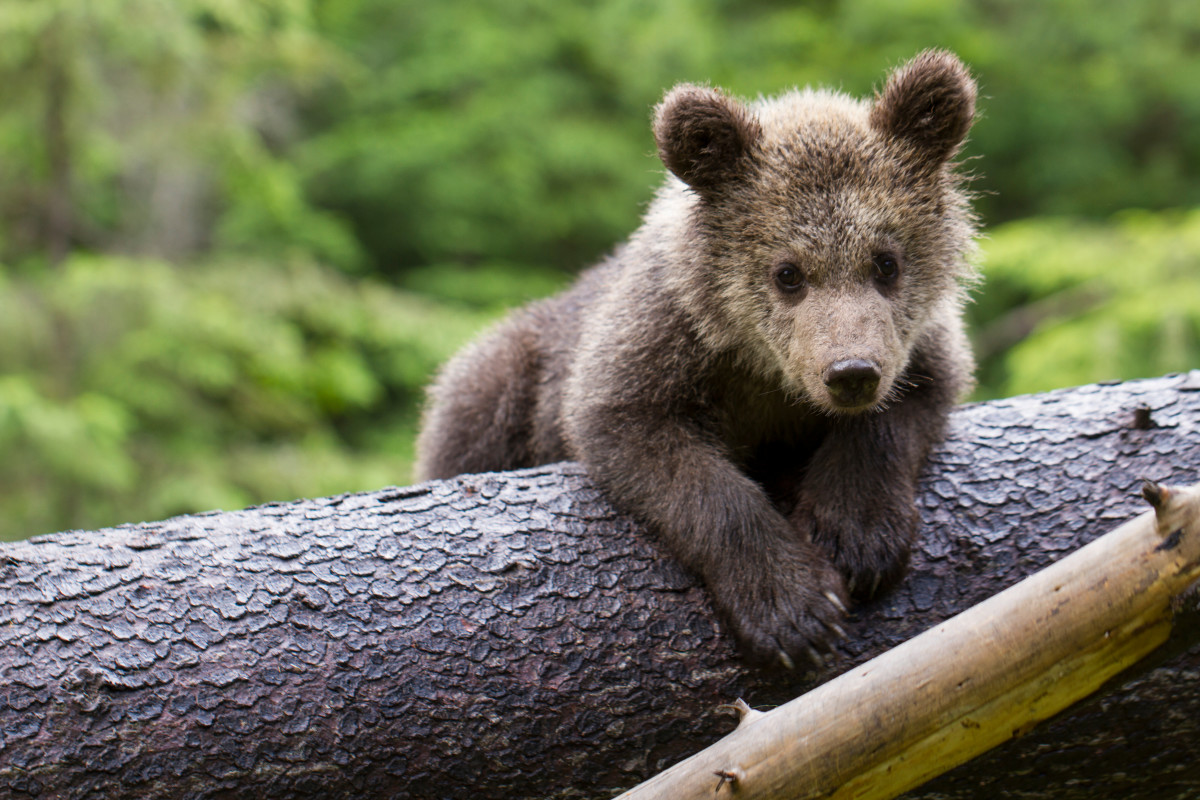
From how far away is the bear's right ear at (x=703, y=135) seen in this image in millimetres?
3432

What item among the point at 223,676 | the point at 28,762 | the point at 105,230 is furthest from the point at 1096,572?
the point at 105,230

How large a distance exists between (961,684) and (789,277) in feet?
4.89

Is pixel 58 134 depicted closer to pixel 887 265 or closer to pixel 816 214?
pixel 816 214

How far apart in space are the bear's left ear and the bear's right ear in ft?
1.54

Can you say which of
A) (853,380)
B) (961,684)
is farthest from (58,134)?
(961,684)

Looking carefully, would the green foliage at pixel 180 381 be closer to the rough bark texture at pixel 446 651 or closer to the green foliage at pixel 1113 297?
the rough bark texture at pixel 446 651

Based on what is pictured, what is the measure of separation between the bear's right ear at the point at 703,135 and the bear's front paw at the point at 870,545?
4.22 ft

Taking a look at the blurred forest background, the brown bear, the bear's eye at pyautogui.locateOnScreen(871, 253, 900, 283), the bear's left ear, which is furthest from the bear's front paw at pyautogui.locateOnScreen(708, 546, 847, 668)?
the blurred forest background

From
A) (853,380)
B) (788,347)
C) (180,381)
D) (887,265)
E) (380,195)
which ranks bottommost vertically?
(853,380)

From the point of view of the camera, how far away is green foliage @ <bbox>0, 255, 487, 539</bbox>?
650 centimetres

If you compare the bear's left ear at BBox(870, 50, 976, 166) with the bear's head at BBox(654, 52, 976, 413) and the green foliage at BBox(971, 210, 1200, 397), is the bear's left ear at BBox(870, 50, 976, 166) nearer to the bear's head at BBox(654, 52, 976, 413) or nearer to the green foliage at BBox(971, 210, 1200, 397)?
the bear's head at BBox(654, 52, 976, 413)

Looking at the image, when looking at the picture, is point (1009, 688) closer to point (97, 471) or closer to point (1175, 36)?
point (97, 471)

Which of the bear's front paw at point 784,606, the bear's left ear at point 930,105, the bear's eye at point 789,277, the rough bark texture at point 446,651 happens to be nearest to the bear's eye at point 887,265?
the bear's eye at point 789,277

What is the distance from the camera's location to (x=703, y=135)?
3.50m
